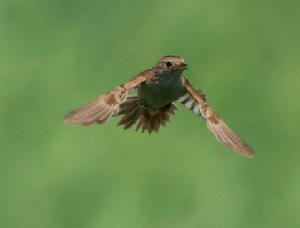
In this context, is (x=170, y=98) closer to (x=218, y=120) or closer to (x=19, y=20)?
(x=218, y=120)

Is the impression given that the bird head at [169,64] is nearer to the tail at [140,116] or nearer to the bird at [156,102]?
the bird at [156,102]

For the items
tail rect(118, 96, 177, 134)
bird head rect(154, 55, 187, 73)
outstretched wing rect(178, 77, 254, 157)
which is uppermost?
tail rect(118, 96, 177, 134)

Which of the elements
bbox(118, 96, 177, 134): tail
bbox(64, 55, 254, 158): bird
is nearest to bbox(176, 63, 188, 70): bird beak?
bbox(64, 55, 254, 158): bird

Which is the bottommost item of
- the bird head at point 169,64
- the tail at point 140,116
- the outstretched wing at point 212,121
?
the outstretched wing at point 212,121

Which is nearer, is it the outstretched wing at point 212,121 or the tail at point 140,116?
the outstretched wing at point 212,121

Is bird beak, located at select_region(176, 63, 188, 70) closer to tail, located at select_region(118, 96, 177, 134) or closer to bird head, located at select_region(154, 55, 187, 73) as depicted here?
bird head, located at select_region(154, 55, 187, 73)

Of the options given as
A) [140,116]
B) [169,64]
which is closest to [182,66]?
[169,64]

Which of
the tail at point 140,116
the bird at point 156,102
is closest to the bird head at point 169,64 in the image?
the bird at point 156,102
